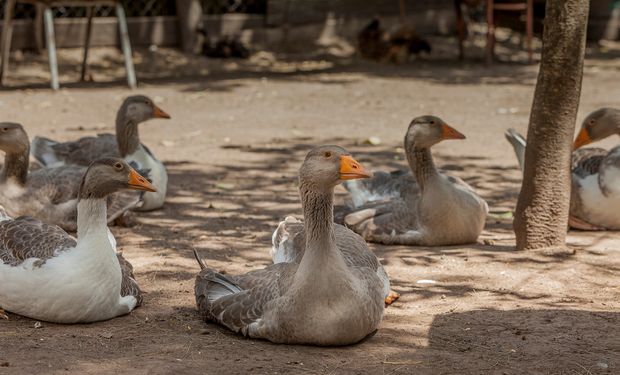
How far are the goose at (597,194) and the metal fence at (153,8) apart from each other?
11262mm

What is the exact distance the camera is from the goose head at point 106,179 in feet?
18.0

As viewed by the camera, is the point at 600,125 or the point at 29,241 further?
the point at 600,125

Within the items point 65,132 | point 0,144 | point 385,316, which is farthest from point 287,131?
point 385,316

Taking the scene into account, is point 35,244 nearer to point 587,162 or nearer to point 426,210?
point 426,210

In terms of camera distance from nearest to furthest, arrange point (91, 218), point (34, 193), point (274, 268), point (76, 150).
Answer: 1. point (91, 218)
2. point (274, 268)
3. point (34, 193)
4. point (76, 150)

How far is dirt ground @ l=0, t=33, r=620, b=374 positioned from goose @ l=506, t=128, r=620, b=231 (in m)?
0.12

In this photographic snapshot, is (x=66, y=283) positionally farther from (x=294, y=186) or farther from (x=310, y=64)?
(x=310, y=64)

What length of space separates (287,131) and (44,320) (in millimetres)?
6810

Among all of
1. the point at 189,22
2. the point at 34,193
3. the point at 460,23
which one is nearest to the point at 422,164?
the point at 34,193

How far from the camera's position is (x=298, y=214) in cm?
814

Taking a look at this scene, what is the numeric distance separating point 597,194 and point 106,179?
384 centimetres

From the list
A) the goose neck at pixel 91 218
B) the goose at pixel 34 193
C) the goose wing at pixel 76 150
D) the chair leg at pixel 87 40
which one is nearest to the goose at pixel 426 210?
the goose at pixel 34 193

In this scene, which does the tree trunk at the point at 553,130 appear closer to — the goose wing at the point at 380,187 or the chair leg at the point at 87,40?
the goose wing at the point at 380,187

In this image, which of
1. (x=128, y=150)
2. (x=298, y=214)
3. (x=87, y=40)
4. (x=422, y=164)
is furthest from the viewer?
(x=87, y=40)
